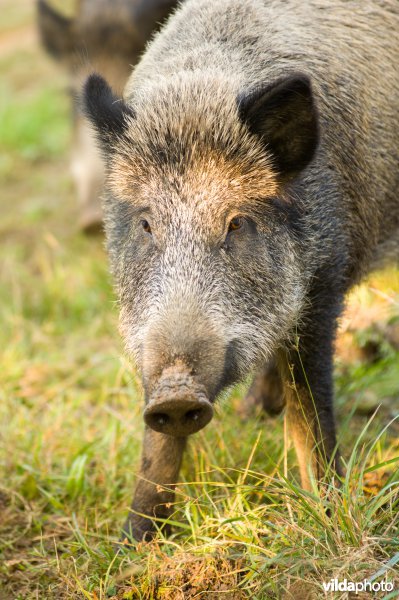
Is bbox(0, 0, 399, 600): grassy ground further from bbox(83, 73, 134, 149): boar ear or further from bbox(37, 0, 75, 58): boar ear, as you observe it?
bbox(37, 0, 75, 58): boar ear

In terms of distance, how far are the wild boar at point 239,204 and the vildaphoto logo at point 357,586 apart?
52 cm

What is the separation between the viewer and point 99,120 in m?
3.61

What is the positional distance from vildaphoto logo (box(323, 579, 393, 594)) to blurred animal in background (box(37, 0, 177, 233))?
5345 mm

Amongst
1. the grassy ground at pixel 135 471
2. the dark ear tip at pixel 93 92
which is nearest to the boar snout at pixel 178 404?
the grassy ground at pixel 135 471

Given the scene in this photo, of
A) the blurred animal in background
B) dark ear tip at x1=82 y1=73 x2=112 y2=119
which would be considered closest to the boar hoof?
dark ear tip at x1=82 y1=73 x2=112 y2=119

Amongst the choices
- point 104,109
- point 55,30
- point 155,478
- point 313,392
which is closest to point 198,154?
point 104,109

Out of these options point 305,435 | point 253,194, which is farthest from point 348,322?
point 253,194

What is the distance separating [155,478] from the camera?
379 cm

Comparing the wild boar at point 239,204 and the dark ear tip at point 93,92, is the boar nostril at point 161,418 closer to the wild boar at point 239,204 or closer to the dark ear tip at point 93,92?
the wild boar at point 239,204

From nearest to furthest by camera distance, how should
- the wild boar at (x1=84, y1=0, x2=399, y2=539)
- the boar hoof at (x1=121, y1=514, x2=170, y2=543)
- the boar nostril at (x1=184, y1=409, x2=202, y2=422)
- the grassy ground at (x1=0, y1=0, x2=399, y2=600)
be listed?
the boar nostril at (x1=184, y1=409, x2=202, y2=422) < the grassy ground at (x1=0, y1=0, x2=399, y2=600) < the wild boar at (x1=84, y1=0, x2=399, y2=539) < the boar hoof at (x1=121, y1=514, x2=170, y2=543)

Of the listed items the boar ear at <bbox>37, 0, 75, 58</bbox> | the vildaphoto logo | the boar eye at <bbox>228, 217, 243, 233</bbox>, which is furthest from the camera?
the boar ear at <bbox>37, 0, 75, 58</bbox>

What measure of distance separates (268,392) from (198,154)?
179 centimetres

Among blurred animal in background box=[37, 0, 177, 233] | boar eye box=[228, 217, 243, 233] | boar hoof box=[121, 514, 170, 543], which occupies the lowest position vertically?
boar hoof box=[121, 514, 170, 543]

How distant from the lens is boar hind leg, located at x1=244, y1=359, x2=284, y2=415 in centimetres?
471
